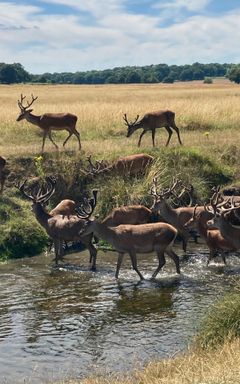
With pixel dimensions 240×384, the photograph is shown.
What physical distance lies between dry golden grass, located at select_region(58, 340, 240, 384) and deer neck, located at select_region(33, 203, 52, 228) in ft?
25.7

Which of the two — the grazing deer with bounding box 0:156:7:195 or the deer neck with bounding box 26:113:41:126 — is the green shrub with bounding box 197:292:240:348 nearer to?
the grazing deer with bounding box 0:156:7:195

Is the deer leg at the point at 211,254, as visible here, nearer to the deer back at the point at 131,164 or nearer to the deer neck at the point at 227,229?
the deer neck at the point at 227,229

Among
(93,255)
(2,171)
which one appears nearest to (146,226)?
(93,255)

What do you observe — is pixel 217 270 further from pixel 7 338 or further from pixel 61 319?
pixel 7 338

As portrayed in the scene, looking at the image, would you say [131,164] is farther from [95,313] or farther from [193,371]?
[193,371]

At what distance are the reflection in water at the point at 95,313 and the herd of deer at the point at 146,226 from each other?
0.47 metres

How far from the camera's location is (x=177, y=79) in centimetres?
14025

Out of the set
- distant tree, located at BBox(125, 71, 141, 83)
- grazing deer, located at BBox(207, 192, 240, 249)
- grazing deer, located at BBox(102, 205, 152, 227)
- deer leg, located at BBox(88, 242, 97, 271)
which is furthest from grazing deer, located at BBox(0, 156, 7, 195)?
distant tree, located at BBox(125, 71, 141, 83)

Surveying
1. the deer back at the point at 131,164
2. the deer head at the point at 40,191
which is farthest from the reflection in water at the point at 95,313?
the deer back at the point at 131,164

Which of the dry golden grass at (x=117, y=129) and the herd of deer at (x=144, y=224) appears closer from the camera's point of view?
the herd of deer at (x=144, y=224)

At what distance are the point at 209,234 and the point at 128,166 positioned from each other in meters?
4.16

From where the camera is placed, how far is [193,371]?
824cm

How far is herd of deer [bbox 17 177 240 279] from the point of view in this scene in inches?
588

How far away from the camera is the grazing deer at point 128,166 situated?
63.6 feet
